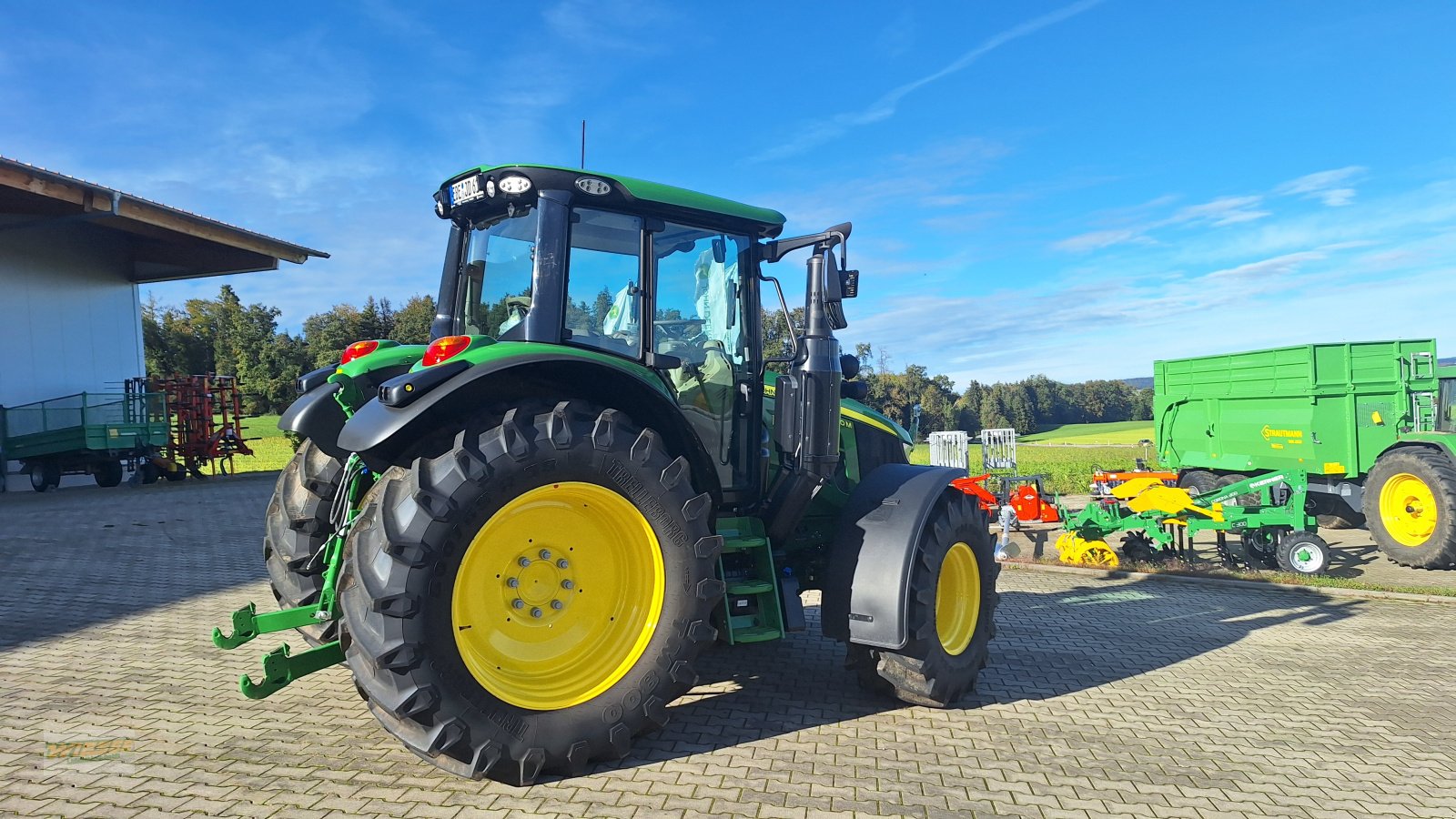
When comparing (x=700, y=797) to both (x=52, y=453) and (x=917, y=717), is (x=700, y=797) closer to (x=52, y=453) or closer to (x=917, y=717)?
(x=917, y=717)

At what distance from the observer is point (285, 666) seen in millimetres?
3475

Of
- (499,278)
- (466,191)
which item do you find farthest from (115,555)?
(466,191)

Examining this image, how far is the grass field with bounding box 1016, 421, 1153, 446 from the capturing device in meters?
46.8

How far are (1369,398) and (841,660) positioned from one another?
9.97m

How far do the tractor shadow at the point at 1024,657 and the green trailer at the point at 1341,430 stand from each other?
330cm

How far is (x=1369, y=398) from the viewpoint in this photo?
1153 cm

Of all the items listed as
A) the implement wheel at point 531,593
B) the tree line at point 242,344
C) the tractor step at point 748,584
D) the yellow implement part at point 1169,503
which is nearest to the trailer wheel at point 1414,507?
the yellow implement part at point 1169,503

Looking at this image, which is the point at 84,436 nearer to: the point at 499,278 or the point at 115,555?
the point at 115,555

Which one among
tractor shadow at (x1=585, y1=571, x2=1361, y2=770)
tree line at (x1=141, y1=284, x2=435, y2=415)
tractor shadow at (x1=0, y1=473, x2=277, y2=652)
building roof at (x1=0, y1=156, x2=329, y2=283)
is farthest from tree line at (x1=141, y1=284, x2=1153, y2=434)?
tractor shadow at (x1=585, y1=571, x2=1361, y2=770)

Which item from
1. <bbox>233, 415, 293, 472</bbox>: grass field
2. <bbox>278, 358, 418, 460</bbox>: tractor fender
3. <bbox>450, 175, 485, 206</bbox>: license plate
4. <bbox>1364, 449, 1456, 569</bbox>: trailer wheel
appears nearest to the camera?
<bbox>278, 358, 418, 460</bbox>: tractor fender

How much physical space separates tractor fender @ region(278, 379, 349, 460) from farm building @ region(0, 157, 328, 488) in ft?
53.8

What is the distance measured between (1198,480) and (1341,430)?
2.62 m

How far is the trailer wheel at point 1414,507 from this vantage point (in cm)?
969

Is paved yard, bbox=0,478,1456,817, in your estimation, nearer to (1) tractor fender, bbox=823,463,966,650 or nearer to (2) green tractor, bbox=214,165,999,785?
(2) green tractor, bbox=214,165,999,785
